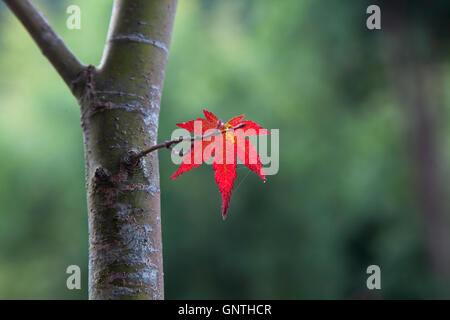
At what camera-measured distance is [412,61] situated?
298 centimetres

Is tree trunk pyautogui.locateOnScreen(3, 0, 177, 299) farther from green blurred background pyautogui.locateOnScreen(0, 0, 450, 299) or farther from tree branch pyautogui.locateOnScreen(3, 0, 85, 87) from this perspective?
green blurred background pyautogui.locateOnScreen(0, 0, 450, 299)

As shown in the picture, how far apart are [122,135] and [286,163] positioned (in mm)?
2300

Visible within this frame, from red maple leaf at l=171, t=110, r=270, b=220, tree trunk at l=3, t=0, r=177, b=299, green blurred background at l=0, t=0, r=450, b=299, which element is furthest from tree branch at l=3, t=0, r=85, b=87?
green blurred background at l=0, t=0, r=450, b=299

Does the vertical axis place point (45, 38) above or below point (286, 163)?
below

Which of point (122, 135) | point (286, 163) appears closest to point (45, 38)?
point (122, 135)

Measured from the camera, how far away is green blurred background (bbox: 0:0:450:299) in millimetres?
2410

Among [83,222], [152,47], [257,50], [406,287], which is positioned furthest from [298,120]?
[152,47]

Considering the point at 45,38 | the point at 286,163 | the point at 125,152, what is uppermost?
the point at 286,163

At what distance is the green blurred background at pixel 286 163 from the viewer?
2.41 m

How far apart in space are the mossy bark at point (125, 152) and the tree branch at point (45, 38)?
0.02 m

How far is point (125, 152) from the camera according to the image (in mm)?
349

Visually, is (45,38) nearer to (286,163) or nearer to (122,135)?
(122,135)

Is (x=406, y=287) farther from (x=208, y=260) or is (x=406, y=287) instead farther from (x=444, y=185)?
(x=208, y=260)
